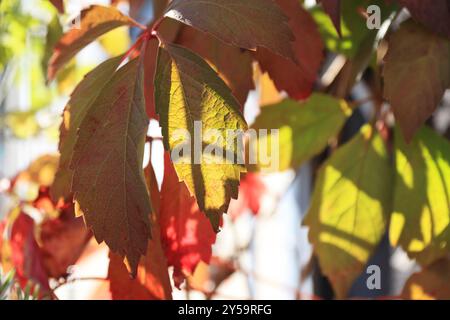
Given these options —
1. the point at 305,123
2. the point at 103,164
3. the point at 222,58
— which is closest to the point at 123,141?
the point at 103,164

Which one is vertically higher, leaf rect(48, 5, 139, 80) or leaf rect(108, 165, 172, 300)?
leaf rect(48, 5, 139, 80)

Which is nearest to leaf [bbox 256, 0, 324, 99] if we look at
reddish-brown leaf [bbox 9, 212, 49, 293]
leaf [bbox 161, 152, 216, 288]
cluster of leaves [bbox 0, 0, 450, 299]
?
cluster of leaves [bbox 0, 0, 450, 299]

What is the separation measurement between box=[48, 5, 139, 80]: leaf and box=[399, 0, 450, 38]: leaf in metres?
0.17

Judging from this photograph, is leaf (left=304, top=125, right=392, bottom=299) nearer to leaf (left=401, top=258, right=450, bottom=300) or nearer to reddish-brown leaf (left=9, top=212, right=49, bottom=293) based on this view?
leaf (left=401, top=258, right=450, bottom=300)

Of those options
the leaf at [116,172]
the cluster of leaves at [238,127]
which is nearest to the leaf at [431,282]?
the cluster of leaves at [238,127]

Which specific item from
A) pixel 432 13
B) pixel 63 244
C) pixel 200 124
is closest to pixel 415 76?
pixel 432 13

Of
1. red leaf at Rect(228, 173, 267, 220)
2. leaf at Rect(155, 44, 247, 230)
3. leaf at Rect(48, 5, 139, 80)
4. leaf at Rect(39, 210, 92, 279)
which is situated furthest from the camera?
red leaf at Rect(228, 173, 267, 220)

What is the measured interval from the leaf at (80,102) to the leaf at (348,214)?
0.19 meters

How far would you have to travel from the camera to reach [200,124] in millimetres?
337

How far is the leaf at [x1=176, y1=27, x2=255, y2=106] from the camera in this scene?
0.47 metres

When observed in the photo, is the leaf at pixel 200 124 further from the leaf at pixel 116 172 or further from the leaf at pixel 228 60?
the leaf at pixel 228 60

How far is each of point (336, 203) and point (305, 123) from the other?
3.5 inches

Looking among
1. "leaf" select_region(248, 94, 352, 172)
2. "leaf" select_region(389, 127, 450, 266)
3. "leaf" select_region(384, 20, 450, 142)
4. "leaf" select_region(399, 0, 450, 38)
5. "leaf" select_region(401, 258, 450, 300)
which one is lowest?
"leaf" select_region(401, 258, 450, 300)
